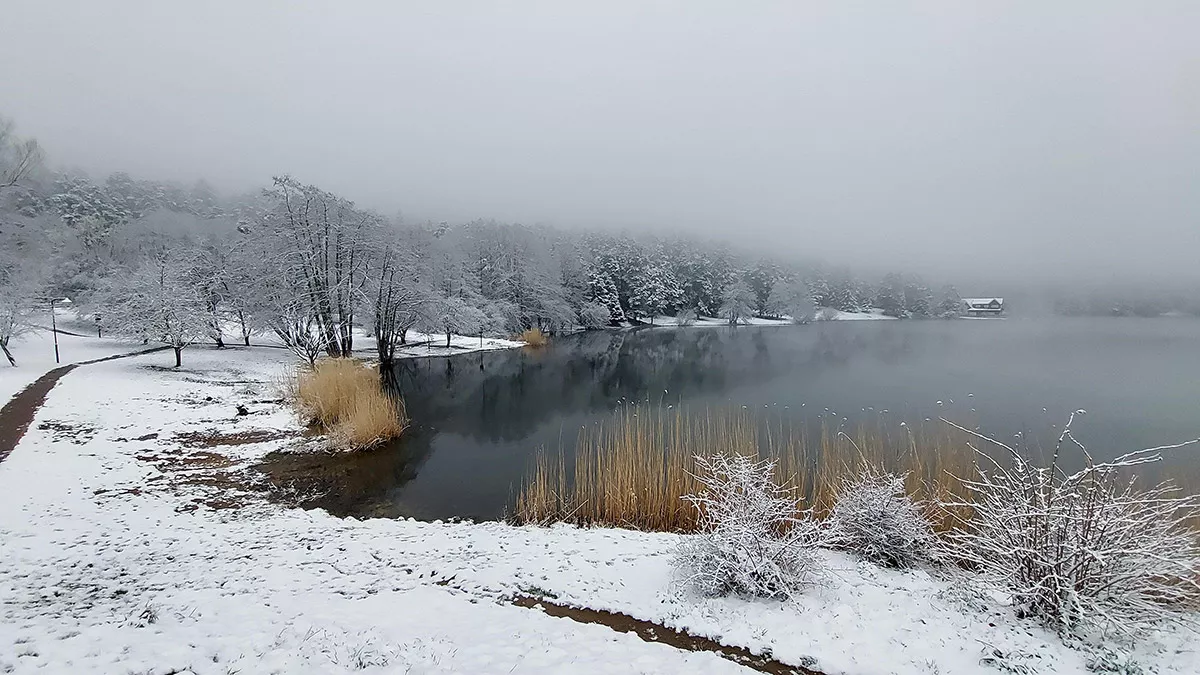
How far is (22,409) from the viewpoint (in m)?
12.8

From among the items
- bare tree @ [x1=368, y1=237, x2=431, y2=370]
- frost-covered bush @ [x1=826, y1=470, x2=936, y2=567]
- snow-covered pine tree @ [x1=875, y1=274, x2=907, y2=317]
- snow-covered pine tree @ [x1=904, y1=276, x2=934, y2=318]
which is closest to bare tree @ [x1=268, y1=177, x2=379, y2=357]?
bare tree @ [x1=368, y1=237, x2=431, y2=370]

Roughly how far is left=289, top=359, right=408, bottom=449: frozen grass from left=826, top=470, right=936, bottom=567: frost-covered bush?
11202 millimetres

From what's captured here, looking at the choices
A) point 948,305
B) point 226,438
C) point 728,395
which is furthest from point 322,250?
point 948,305

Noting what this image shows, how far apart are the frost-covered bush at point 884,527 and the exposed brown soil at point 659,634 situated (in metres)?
2.04

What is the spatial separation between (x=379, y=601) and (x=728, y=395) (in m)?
18.0

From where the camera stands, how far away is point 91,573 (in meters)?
5.50

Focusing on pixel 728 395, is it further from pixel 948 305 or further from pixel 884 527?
pixel 948 305

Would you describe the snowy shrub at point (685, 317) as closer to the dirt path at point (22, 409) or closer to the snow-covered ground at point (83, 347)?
the snow-covered ground at point (83, 347)

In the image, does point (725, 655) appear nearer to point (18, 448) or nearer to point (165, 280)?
point (18, 448)

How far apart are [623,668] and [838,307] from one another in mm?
97034

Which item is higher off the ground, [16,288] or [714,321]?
[16,288]

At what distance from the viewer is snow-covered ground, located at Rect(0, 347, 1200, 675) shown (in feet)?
13.3

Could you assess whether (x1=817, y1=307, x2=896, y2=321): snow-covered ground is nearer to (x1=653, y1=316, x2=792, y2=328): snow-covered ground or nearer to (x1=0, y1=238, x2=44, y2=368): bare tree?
(x1=653, y1=316, x2=792, y2=328): snow-covered ground

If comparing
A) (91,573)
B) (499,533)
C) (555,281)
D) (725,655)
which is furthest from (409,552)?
(555,281)
